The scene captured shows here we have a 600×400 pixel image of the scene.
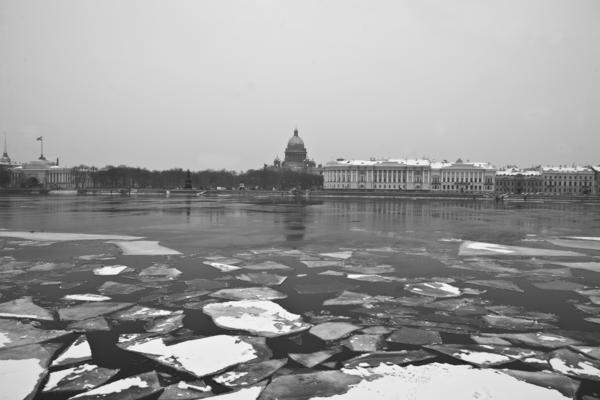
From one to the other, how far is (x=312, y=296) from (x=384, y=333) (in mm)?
2580

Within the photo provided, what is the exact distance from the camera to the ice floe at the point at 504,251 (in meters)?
15.8

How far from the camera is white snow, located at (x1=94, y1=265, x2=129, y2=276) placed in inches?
480

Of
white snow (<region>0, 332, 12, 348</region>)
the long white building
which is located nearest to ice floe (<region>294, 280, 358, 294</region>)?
white snow (<region>0, 332, 12, 348</region>)

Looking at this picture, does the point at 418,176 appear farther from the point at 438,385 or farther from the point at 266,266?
the point at 438,385

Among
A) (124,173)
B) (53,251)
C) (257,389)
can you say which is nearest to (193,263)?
(53,251)

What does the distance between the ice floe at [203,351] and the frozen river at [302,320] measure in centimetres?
3

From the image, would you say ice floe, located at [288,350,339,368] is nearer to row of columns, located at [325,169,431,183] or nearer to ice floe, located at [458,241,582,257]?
ice floe, located at [458,241,582,257]

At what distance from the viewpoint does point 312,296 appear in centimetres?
1002

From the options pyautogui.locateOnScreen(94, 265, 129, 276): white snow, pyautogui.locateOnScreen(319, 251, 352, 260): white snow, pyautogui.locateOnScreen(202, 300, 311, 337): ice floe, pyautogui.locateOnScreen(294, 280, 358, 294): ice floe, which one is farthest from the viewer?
pyautogui.locateOnScreen(319, 251, 352, 260): white snow

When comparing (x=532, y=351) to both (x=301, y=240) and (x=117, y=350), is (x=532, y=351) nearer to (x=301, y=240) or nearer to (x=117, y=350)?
(x=117, y=350)

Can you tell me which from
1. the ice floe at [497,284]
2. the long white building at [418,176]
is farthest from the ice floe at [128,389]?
the long white building at [418,176]

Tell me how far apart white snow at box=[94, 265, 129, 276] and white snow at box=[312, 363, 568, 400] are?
796 cm

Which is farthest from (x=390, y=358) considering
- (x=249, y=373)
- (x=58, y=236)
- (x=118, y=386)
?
(x=58, y=236)

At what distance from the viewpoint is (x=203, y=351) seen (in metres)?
6.88
